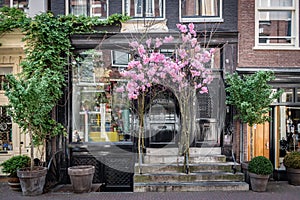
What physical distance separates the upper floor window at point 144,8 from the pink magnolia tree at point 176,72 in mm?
993

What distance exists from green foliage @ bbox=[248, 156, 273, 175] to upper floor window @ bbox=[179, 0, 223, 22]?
4.31 metres

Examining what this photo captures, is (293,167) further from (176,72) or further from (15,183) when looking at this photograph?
(15,183)

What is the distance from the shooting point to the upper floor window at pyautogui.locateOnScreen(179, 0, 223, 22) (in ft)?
31.9

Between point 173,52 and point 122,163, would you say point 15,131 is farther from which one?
point 173,52

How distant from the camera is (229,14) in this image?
9.76 metres

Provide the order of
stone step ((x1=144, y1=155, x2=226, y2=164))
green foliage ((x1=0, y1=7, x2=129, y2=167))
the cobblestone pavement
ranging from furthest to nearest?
stone step ((x1=144, y1=155, x2=226, y2=164)) < green foliage ((x1=0, y1=7, x2=129, y2=167)) < the cobblestone pavement

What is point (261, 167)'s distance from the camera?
26.9ft

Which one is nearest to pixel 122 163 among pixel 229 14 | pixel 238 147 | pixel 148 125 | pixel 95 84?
pixel 148 125

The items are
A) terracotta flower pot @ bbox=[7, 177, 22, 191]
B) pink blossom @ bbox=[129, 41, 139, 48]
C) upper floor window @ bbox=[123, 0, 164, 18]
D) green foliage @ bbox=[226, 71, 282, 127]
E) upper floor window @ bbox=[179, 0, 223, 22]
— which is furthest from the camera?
upper floor window @ bbox=[123, 0, 164, 18]

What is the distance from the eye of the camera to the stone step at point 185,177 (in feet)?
28.0

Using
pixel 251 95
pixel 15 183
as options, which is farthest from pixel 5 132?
pixel 251 95

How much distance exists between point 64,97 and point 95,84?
40.6 inches

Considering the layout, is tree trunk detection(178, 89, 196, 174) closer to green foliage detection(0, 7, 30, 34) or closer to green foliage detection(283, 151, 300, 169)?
green foliage detection(283, 151, 300, 169)

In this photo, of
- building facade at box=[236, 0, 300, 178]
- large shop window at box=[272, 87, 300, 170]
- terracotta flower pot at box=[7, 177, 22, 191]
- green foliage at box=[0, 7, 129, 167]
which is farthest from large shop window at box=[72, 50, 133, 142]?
large shop window at box=[272, 87, 300, 170]
